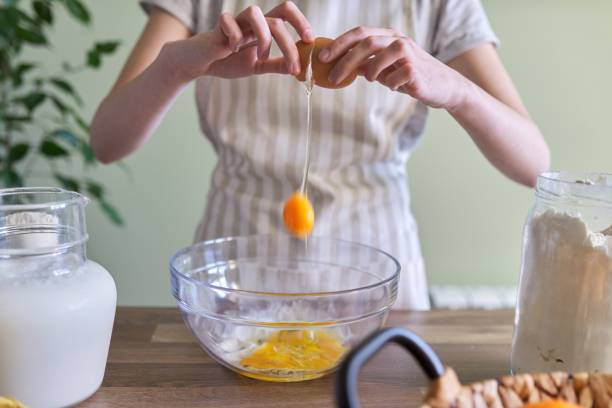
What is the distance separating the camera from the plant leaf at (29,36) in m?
1.48

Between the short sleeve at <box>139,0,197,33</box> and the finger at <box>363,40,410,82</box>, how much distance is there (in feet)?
1.68

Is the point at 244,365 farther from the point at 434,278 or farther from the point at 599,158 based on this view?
the point at 599,158

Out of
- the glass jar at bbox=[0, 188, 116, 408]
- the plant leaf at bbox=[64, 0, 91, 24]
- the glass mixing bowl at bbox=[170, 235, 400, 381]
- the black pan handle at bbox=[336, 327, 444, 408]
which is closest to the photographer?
the black pan handle at bbox=[336, 327, 444, 408]

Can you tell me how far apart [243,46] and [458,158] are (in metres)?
1.24

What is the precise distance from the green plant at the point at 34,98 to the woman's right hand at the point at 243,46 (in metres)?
0.87

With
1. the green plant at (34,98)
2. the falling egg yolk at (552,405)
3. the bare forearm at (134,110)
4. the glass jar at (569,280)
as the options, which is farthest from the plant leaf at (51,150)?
the falling egg yolk at (552,405)

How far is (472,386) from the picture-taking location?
0.41m

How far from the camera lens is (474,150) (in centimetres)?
184

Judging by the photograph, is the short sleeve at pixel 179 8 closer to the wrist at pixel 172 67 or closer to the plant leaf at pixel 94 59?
the wrist at pixel 172 67

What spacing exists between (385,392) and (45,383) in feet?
1.09

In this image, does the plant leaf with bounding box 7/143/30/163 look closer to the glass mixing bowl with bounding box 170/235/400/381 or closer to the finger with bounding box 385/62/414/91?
the glass mixing bowl with bounding box 170/235/400/381

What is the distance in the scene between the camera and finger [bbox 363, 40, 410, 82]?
66 cm

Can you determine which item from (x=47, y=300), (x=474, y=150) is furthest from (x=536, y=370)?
(x=474, y=150)

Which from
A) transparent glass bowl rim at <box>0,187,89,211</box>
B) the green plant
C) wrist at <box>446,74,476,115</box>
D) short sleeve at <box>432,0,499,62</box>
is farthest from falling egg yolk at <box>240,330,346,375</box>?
the green plant
